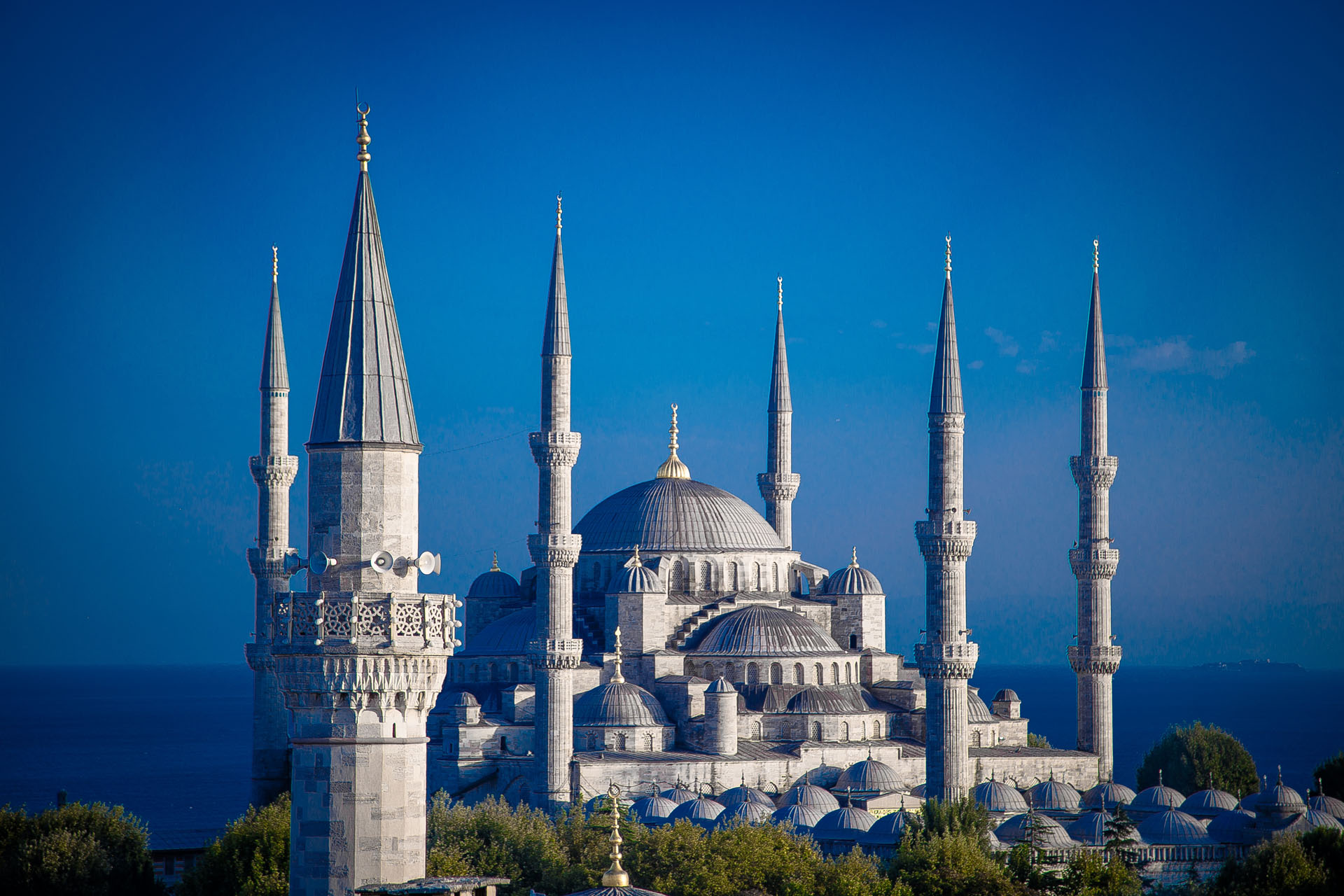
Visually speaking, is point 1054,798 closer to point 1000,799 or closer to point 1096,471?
point 1000,799

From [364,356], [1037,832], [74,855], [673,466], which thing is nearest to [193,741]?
[673,466]

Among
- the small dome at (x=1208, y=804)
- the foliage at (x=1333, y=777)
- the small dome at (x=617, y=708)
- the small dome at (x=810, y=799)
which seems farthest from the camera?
the foliage at (x=1333, y=777)

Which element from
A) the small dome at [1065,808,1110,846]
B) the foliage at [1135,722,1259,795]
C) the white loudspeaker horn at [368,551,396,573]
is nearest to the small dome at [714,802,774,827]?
the small dome at [1065,808,1110,846]

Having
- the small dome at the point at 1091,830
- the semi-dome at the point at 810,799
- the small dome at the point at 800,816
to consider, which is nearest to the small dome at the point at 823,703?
the semi-dome at the point at 810,799

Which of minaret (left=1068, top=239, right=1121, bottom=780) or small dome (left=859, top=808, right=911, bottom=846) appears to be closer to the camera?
small dome (left=859, top=808, right=911, bottom=846)

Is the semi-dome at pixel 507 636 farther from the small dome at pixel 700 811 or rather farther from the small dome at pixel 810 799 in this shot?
the small dome at pixel 810 799

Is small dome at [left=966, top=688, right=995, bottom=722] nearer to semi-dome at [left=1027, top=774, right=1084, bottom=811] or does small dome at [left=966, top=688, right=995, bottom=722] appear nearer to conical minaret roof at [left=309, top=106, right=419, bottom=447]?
semi-dome at [left=1027, top=774, right=1084, bottom=811]

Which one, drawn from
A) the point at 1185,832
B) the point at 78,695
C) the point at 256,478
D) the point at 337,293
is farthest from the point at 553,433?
the point at 78,695
